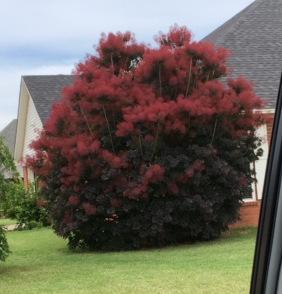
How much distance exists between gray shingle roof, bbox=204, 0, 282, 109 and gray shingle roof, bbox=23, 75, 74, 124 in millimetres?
5575

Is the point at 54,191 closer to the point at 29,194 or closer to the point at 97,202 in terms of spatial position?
the point at 97,202

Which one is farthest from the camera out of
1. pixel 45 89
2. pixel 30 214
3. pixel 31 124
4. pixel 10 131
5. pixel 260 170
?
pixel 10 131

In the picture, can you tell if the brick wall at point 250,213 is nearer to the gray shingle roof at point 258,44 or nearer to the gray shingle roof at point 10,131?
the gray shingle roof at point 258,44

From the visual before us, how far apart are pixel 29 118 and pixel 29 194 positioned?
459 cm

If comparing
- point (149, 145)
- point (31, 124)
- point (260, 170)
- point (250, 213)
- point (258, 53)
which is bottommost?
point (250, 213)

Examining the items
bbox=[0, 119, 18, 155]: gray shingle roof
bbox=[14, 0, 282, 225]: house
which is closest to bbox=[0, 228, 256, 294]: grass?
bbox=[14, 0, 282, 225]: house

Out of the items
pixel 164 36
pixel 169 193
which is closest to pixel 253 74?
pixel 164 36

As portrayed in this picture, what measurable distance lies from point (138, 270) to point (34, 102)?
42.1 feet

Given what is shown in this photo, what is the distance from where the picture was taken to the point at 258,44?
15.0 metres

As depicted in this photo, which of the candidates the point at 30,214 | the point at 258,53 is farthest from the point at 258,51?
the point at 30,214

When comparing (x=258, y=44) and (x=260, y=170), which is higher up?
(x=258, y=44)

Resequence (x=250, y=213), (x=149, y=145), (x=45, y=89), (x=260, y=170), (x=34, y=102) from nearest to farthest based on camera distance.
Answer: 1. (x=149, y=145)
2. (x=250, y=213)
3. (x=260, y=170)
4. (x=34, y=102)
5. (x=45, y=89)

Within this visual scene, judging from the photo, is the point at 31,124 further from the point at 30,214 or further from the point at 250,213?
the point at 250,213

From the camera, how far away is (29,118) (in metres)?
21.9
